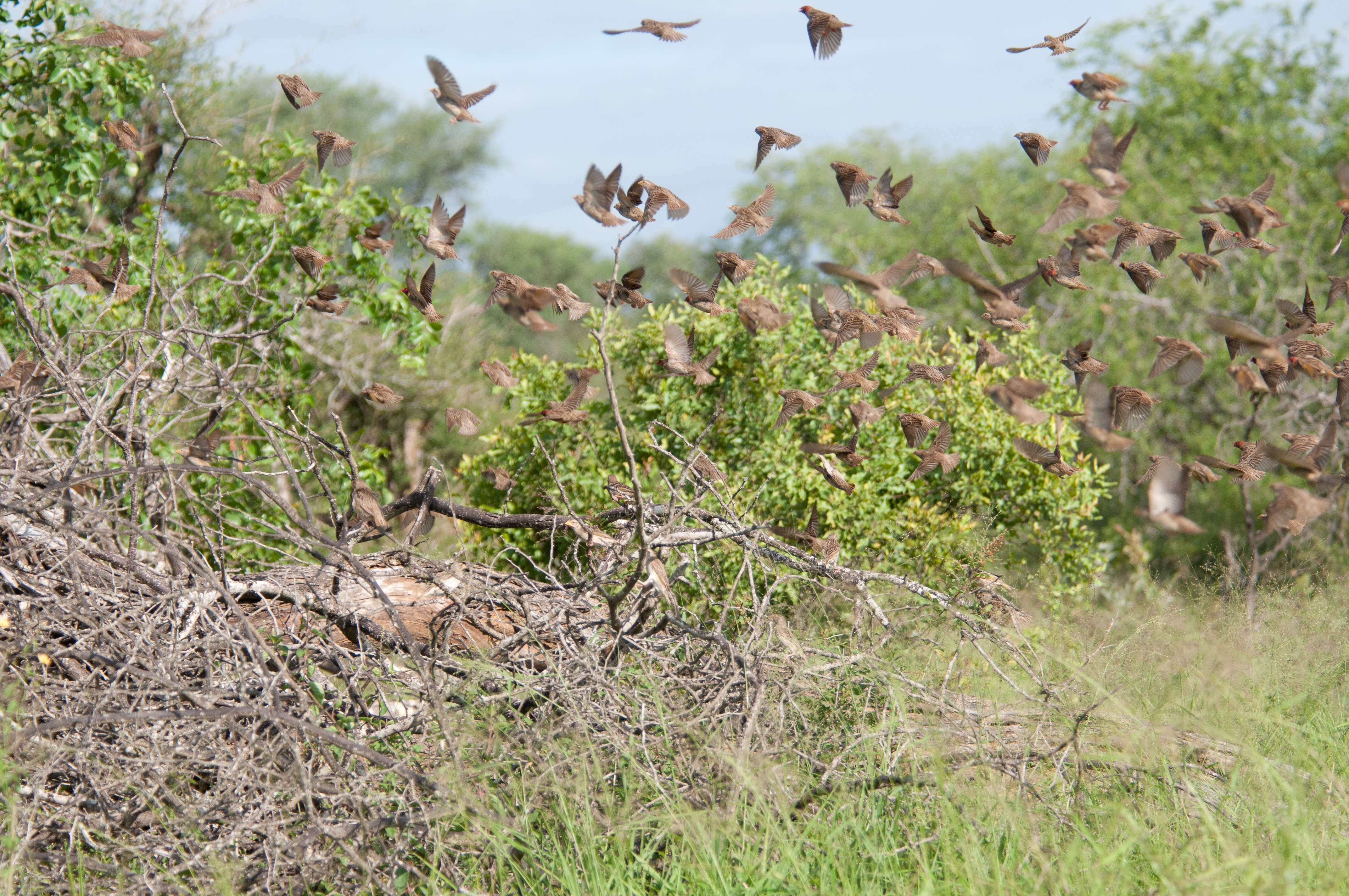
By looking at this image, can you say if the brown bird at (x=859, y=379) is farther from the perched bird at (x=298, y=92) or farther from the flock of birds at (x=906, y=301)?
the perched bird at (x=298, y=92)

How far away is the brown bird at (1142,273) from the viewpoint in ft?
10.1

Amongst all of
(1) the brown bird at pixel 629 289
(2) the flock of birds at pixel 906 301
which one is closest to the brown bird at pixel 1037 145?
(2) the flock of birds at pixel 906 301

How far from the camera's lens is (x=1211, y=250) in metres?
3.72

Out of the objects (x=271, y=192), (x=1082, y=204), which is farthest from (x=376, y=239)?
(x=1082, y=204)

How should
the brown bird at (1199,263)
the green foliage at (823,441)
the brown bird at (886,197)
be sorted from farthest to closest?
the green foliage at (823,441) → the brown bird at (1199,263) → the brown bird at (886,197)

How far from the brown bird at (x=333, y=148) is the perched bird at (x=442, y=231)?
407 millimetres

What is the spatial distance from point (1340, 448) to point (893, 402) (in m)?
4.43

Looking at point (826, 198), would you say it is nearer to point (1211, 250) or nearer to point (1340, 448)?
point (1340, 448)

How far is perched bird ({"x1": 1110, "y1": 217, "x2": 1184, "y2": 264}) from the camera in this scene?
9.87 ft

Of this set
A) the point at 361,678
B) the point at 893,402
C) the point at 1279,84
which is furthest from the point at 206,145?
the point at 1279,84

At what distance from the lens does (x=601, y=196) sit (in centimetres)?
282

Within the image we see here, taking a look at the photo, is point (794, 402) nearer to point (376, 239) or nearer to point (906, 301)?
point (906, 301)

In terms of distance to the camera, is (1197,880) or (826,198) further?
(826,198)

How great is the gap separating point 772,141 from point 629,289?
620 millimetres
